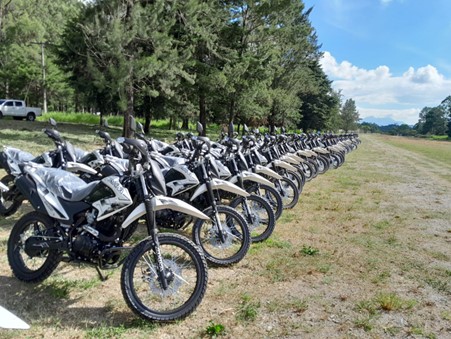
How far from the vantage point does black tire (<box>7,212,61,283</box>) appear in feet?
9.85

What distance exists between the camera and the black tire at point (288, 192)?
19.8 feet

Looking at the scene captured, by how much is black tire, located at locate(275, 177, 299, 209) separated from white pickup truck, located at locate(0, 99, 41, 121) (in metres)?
27.9

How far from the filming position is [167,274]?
264 cm

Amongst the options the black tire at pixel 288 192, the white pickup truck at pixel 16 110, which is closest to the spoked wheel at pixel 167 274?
the black tire at pixel 288 192

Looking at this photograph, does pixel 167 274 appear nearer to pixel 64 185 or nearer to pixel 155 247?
pixel 155 247

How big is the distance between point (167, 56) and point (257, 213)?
34.9 ft

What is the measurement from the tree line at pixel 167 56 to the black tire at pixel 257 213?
9326 millimetres

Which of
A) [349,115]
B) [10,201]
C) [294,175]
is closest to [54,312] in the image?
[10,201]

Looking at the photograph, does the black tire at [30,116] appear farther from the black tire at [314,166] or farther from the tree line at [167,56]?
the black tire at [314,166]

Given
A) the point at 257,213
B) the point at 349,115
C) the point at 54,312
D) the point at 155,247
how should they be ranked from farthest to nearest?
1. the point at 349,115
2. the point at 257,213
3. the point at 54,312
4. the point at 155,247

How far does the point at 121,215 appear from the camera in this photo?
2.87 m

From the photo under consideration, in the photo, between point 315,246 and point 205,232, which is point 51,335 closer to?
point 205,232

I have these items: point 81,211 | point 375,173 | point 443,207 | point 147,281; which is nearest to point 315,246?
point 147,281

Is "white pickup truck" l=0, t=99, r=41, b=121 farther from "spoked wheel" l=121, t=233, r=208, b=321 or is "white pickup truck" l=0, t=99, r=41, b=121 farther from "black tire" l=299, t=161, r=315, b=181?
"spoked wheel" l=121, t=233, r=208, b=321
